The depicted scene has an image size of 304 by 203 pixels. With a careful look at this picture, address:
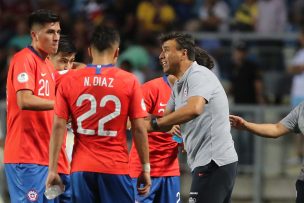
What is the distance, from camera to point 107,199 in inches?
344

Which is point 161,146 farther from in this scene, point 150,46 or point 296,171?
point 150,46

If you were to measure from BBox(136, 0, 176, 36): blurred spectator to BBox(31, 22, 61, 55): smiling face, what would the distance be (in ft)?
28.9

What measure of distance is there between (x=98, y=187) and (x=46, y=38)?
1999mm

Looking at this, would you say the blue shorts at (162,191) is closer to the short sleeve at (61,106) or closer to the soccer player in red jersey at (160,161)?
the soccer player in red jersey at (160,161)

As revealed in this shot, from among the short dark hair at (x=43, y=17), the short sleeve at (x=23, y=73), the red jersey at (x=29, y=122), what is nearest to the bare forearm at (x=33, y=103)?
the short sleeve at (x=23, y=73)

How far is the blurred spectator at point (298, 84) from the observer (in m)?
15.4

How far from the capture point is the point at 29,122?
9906mm

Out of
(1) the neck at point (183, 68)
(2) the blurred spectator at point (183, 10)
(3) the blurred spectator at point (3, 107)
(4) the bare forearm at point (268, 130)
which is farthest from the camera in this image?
(2) the blurred spectator at point (183, 10)

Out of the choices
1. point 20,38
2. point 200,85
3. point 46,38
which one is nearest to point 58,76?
point 46,38

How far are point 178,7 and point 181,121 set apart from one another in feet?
35.9

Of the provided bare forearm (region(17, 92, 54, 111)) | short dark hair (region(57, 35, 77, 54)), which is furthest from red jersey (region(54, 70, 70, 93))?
bare forearm (region(17, 92, 54, 111))

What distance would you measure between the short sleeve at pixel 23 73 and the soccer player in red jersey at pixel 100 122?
1.00 m

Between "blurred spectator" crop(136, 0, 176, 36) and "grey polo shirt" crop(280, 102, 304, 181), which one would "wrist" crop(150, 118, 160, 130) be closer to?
"grey polo shirt" crop(280, 102, 304, 181)

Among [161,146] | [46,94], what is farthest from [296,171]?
[46,94]
